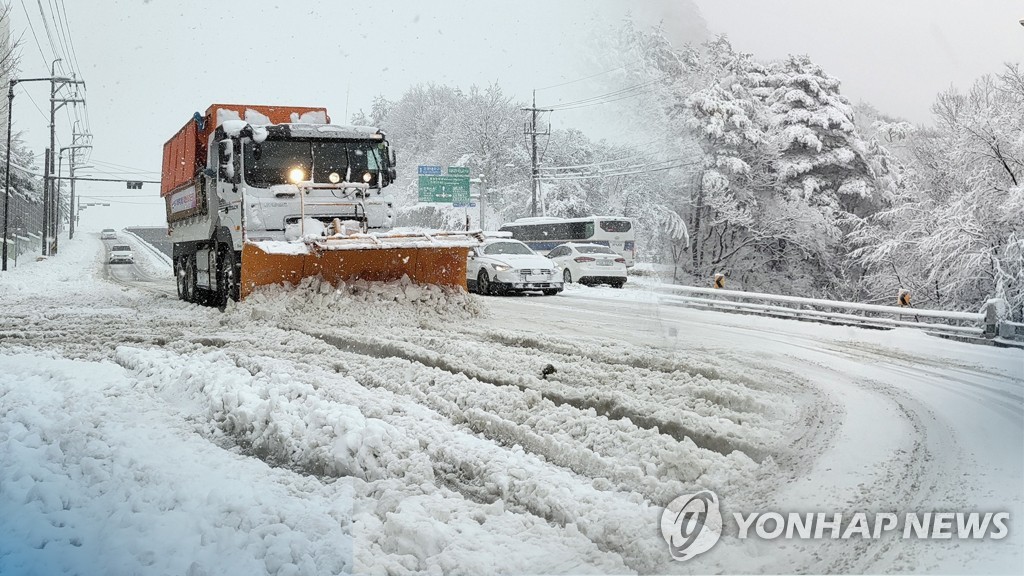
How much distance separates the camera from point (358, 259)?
29.5 feet

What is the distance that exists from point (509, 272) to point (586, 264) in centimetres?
554

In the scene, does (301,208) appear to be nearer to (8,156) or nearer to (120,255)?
(8,156)

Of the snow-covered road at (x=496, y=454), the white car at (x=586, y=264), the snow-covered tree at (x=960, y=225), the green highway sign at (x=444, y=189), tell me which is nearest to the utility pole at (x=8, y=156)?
the snow-covered road at (x=496, y=454)

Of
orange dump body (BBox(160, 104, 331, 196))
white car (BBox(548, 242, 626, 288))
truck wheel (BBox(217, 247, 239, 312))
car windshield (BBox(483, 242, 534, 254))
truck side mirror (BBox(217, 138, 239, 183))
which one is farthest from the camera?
white car (BBox(548, 242, 626, 288))

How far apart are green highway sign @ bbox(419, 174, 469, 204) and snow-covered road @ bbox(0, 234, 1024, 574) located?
25.2 m

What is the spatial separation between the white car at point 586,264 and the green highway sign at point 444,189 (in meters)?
9.78

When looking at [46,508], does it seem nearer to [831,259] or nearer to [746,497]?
[746,497]

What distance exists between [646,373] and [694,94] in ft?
9.11

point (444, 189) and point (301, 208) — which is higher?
point (444, 189)

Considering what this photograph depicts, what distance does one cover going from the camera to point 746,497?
2.03m

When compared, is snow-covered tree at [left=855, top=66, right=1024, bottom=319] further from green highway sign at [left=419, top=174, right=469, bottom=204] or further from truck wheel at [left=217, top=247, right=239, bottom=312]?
green highway sign at [left=419, top=174, right=469, bottom=204]

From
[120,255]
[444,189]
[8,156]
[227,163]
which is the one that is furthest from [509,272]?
[120,255]

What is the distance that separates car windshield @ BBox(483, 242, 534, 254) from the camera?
52.3 feet

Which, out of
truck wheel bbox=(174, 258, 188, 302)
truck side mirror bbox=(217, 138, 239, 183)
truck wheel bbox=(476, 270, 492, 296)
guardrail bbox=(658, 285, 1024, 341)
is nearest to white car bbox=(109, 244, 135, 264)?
truck wheel bbox=(174, 258, 188, 302)
